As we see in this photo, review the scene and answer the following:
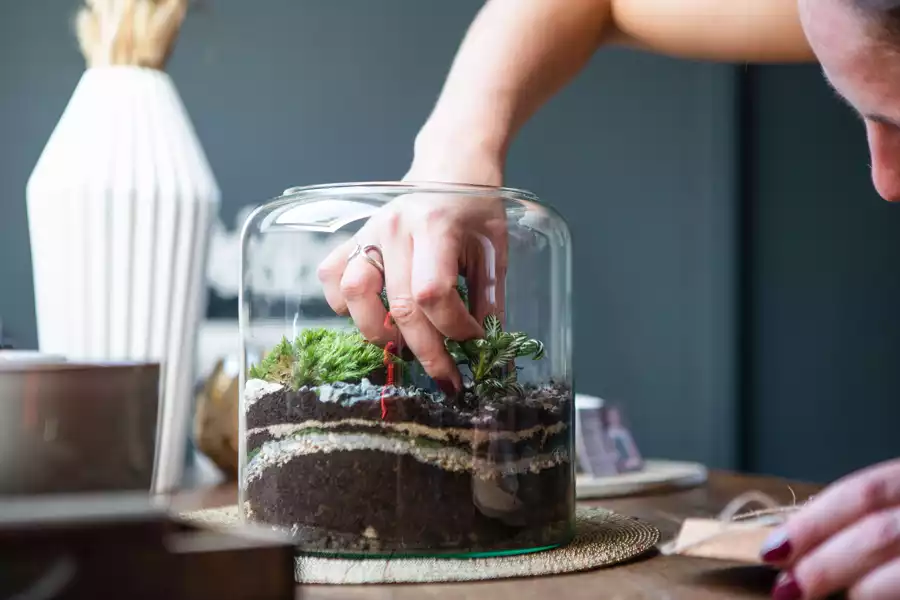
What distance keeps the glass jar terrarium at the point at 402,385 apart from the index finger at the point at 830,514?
0.69 feet

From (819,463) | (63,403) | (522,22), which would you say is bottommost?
(819,463)

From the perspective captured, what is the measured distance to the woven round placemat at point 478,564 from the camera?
637 mm

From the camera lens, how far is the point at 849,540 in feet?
1.77

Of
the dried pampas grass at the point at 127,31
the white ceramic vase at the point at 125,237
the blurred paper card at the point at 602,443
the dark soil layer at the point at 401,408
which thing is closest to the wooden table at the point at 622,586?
the dark soil layer at the point at 401,408

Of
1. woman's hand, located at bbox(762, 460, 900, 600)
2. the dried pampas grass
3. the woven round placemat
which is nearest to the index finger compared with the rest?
woman's hand, located at bbox(762, 460, 900, 600)

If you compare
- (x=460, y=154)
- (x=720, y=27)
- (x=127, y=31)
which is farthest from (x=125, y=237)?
(x=720, y=27)

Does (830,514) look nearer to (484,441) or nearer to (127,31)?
(484,441)

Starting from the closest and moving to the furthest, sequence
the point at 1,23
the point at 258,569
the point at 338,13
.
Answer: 1. the point at 258,569
2. the point at 1,23
3. the point at 338,13

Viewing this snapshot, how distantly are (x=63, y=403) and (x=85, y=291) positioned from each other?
66 cm

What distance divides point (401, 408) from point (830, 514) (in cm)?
29

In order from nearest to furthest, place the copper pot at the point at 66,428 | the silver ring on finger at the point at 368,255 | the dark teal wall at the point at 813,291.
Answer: the copper pot at the point at 66,428 → the silver ring on finger at the point at 368,255 → the dark teal wall at the point at 813,291

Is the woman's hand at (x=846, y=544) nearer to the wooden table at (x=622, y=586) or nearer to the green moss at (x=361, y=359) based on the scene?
the wooden table at (x=622, y=586)

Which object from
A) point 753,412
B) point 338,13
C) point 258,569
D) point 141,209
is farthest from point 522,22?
point 753,412

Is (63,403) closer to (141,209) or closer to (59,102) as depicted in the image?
(141,209)
